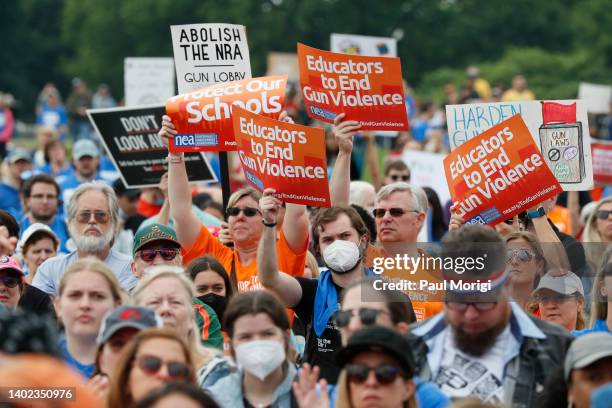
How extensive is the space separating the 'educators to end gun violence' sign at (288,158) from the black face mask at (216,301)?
28.1 inches

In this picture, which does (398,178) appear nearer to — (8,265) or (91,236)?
(91,236)

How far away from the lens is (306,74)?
9789 mm

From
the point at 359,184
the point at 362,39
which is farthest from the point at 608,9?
the point at 359,184

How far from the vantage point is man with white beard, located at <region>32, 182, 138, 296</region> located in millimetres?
9102

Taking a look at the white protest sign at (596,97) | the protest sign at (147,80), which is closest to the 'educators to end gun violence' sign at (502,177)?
the protest sign at (147,80)

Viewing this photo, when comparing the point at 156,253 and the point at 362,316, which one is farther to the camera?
the point at 156,253

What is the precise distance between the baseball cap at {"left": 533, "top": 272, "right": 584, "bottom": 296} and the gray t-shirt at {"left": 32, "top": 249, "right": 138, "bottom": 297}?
2.60 m

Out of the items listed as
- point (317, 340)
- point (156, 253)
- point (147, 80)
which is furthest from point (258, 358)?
point (147, 80)

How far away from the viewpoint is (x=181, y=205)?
9.27m

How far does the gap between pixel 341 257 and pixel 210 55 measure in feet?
10.1

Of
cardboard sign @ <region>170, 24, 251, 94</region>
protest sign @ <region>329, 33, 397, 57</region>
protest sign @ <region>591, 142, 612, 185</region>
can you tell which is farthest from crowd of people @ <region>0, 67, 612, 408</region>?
protest sign @ <region>329, 33, 397, 57</region>

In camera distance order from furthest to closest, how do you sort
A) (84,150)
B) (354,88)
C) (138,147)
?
(84,150), (138,147), (354,88)

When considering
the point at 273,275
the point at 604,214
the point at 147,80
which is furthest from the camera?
the point at 147,80

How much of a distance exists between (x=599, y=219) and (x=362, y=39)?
240 inches
